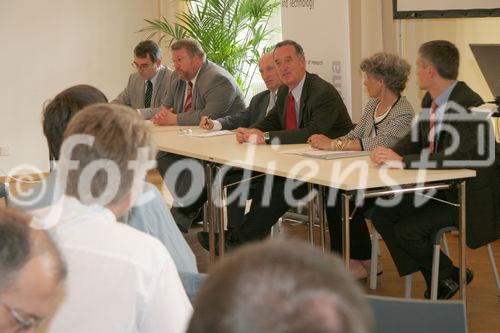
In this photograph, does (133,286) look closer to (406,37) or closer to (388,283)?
(388,283)

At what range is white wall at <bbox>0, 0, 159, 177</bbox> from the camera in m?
9.54

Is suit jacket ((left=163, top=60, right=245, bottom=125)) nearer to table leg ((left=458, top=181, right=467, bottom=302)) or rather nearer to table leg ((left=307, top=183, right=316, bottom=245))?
table leg ((left=307, top=183, right=316, bottom=245))

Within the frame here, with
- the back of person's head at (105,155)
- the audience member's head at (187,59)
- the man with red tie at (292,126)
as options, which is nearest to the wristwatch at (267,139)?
the man with red tie at (292,126)

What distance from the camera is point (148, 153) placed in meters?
2.38

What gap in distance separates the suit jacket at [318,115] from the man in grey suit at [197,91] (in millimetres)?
1144

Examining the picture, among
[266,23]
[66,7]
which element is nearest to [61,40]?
[66,7]

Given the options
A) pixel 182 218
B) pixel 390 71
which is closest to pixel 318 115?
pixel 390 71

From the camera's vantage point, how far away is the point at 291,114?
5.81 m

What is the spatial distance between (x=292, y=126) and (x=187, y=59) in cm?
154

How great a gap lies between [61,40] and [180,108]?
3.13m

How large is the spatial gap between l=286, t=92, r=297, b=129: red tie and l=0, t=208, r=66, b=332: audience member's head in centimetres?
459

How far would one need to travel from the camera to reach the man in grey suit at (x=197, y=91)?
269 inches

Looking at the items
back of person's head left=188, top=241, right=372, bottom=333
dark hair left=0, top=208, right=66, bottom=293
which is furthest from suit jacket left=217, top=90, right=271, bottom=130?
back of person's head left=188, top=241, right=372, bottom=333

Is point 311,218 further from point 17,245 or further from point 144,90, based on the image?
point 17,245
